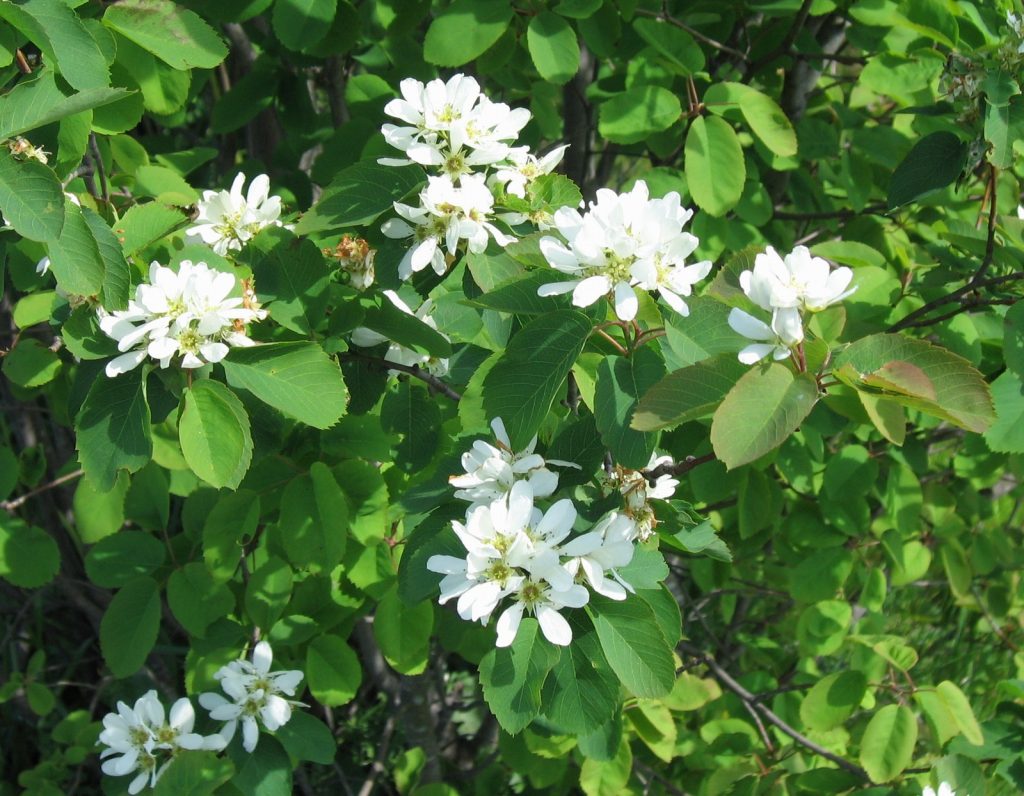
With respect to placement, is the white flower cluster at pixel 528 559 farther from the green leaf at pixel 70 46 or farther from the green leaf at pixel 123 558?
the green leaf at pixel 123 558

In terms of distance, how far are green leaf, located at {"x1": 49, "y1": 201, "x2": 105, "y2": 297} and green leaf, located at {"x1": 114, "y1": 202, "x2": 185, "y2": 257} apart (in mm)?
138

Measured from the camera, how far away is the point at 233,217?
1347 millimetres

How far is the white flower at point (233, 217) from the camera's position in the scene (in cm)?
134

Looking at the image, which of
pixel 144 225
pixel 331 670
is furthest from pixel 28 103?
pixel 331 670

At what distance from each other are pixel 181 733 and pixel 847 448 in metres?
1.26

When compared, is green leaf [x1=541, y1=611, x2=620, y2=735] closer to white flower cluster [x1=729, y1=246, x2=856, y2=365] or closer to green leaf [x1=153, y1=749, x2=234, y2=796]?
white flower cluster [x1=729, y1=246, x2=856, y2=365]

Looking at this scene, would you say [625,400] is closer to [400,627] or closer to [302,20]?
[400,627]

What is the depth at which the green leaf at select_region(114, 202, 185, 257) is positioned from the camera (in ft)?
4.16

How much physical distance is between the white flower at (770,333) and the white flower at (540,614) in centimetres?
28

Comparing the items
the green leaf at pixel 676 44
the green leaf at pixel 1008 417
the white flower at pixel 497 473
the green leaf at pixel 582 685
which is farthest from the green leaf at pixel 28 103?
the green leaf at pixel 1008 417

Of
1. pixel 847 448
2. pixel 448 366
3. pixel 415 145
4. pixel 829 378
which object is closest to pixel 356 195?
pixel 415 145

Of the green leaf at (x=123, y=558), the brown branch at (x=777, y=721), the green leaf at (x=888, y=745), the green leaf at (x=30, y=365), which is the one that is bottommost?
the brown branch at (x=777, y=721)

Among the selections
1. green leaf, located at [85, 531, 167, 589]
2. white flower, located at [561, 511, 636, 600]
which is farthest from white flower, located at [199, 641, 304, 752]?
white flower, located at [561, 511, 636, 600]

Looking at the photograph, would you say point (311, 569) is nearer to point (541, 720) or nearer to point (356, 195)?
point (541, 720)
